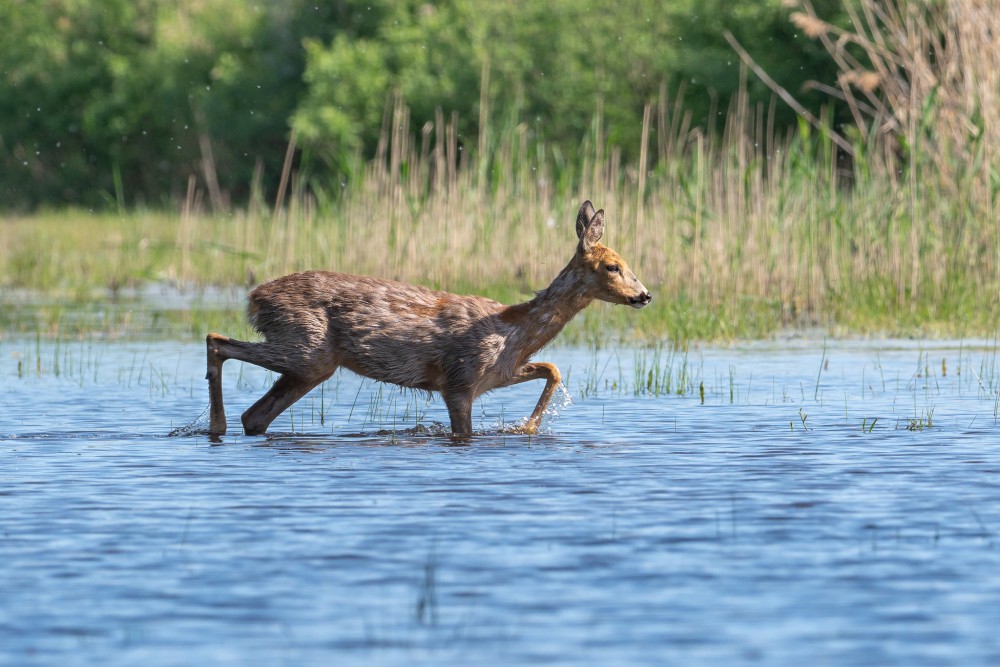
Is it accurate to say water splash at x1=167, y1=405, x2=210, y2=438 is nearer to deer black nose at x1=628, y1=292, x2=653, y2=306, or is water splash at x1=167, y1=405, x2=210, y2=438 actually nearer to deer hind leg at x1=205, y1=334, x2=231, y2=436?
deer hind leg at x1=205, y1=334, x2=231, y2=436

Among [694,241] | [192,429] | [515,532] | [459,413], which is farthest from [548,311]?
[694,241]

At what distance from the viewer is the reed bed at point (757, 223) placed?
51.0 feet

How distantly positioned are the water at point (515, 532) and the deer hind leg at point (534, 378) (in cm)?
23

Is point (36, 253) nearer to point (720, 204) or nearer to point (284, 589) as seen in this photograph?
point (720, 204)

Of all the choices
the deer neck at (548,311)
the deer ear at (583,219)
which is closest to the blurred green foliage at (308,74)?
the deer ear at (583,219)

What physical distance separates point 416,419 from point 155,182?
45449mm

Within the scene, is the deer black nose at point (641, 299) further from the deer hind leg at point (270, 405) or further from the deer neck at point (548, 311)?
the deer hind leg at point (270, 405)

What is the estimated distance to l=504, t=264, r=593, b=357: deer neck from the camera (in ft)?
33.8

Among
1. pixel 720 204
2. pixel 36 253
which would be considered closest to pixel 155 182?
pixel 36 253

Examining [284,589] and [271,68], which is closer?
[284,589]

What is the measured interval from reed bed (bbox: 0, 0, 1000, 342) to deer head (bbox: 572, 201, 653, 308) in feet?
15.3

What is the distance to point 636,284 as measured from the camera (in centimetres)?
1031

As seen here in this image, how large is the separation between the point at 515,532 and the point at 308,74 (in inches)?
1571

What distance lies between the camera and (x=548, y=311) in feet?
33.9
